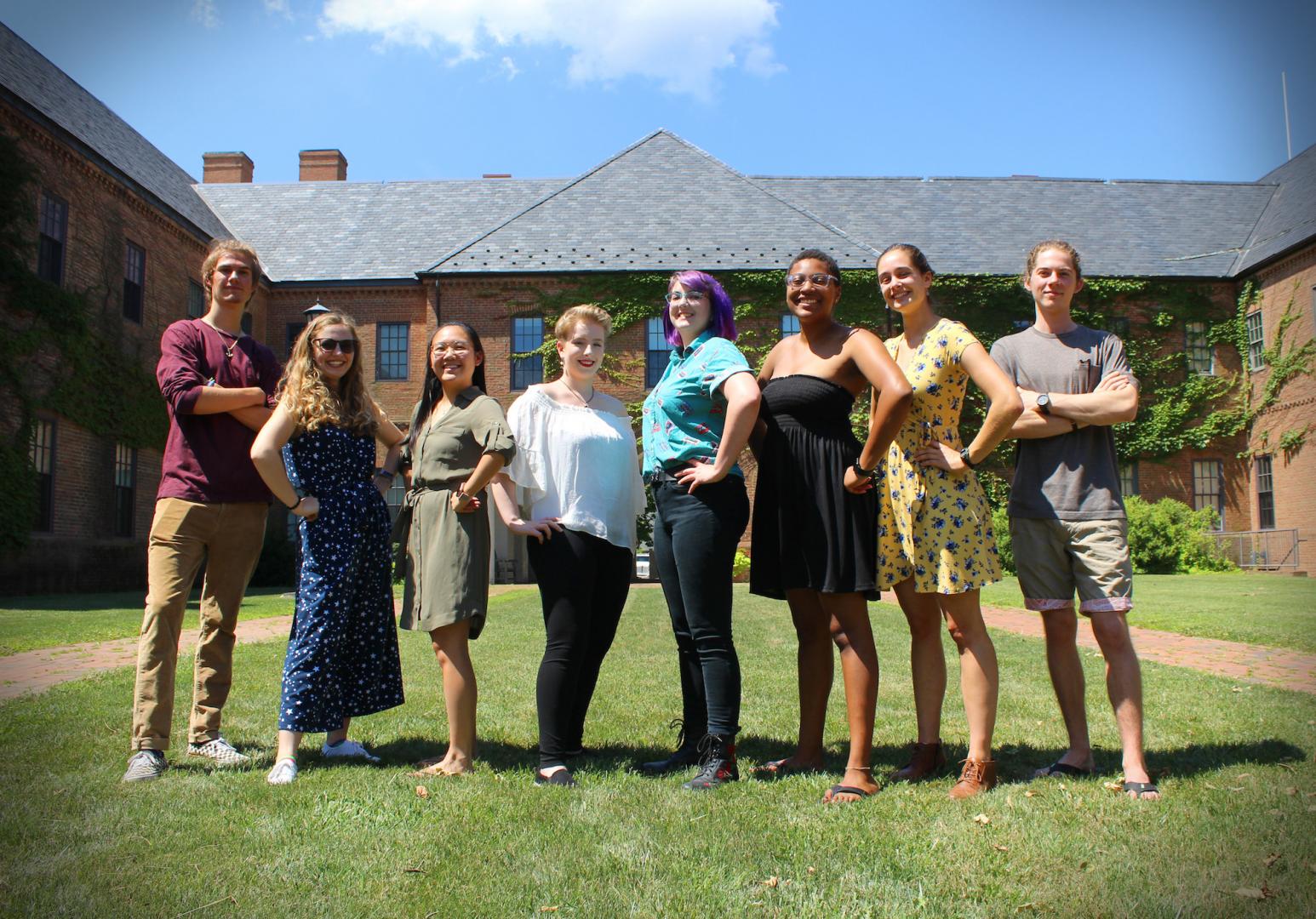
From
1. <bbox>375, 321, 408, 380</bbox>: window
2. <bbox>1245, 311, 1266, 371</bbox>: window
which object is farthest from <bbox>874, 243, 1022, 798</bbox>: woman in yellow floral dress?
<bbox>1245, 311, 1266, 371</bbox>: window

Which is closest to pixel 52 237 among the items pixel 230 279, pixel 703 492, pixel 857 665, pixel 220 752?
pixel 230 279

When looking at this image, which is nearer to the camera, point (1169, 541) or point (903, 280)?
point (903, 280)

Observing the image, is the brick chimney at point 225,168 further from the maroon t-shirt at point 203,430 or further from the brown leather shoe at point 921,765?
the brown leather shoe at point 921,765

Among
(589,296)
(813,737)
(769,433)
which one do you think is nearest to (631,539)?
(769,433)

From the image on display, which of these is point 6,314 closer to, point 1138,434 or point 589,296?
point 589,296

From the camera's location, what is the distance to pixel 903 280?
382 centimetres

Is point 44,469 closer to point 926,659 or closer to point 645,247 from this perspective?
point 645,247

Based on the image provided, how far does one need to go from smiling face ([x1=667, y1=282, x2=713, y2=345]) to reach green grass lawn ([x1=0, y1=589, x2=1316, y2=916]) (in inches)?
73.1

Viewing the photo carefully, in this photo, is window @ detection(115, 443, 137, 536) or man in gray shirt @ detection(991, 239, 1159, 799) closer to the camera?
man in gray shirt @ detection(991, 239, 1159, 799)

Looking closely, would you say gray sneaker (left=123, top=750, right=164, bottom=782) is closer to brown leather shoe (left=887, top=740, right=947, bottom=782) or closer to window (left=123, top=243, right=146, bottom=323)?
brown leather shoe (left=887, top=740, right=947, bottom=782)

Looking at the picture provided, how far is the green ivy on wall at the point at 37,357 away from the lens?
1525 cm

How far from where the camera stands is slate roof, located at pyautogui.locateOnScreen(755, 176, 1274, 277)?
24969 mm

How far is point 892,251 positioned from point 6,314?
1650 centimetres

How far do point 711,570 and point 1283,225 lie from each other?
2610cm
